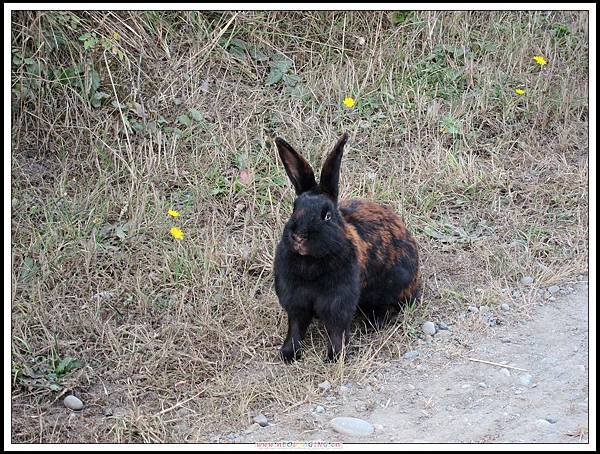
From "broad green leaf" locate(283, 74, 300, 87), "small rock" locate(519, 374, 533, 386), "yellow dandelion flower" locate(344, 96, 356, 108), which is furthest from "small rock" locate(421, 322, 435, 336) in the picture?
"broad green leaf" locate(283, 74, 300, 87)

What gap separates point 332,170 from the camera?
4699 millimetres

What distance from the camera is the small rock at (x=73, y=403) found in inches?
180

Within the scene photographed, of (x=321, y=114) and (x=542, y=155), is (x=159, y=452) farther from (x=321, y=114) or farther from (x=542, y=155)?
(x=542, y=155)

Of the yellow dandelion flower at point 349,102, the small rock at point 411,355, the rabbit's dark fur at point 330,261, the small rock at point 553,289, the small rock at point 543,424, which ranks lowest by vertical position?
the small rock at point 543,424

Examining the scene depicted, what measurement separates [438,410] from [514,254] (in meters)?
1.63

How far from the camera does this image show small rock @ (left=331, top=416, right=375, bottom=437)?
13.9ft

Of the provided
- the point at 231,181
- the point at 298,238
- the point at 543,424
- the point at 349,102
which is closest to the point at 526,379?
the point at 543,424

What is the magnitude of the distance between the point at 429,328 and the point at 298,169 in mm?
1183

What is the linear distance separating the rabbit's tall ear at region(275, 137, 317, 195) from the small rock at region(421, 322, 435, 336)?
1.06 meters

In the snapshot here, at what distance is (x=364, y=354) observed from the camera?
16.2ft

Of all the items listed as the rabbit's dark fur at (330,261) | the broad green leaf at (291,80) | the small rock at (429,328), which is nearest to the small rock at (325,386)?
the rabbit's dark fur at (330,261)

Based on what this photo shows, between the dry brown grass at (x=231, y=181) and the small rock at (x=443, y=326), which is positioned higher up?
the dry brown grass at (x=231, y=181)

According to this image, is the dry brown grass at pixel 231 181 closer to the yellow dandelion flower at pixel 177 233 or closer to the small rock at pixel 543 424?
the yellow dandelion flower at pixel 177 233

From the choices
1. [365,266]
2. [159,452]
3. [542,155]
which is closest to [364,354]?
[365,266]
